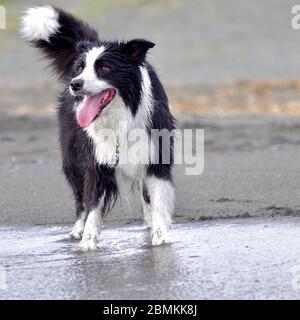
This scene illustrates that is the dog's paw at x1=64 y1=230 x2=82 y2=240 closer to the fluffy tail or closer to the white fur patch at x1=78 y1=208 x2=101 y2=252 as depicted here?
the white fur patch at x1=78 y1=208 x2=101 y2=252

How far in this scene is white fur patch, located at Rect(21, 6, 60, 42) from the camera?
8609 mm

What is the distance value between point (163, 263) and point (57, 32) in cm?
261

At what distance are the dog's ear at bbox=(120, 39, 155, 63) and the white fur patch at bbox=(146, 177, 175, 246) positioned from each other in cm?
95

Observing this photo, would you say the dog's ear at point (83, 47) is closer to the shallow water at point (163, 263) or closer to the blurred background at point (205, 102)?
the blurred background at point (205, 102)

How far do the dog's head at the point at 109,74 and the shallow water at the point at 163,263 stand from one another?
1.04m

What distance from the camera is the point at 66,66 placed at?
8578 mm

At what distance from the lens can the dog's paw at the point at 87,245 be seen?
7.55 m

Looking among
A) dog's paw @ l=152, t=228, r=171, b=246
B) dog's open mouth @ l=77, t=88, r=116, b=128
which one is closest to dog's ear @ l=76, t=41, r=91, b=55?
dog's open mouth @ l=77, t=88, r=116, b=128

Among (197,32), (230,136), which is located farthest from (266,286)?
(197,32)

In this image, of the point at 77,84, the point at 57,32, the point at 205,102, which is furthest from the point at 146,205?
the point at 205,102

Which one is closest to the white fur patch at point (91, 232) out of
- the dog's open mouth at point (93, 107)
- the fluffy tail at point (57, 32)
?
the dog's open mouth at point (93, 107)

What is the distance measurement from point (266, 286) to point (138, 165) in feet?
6.17
